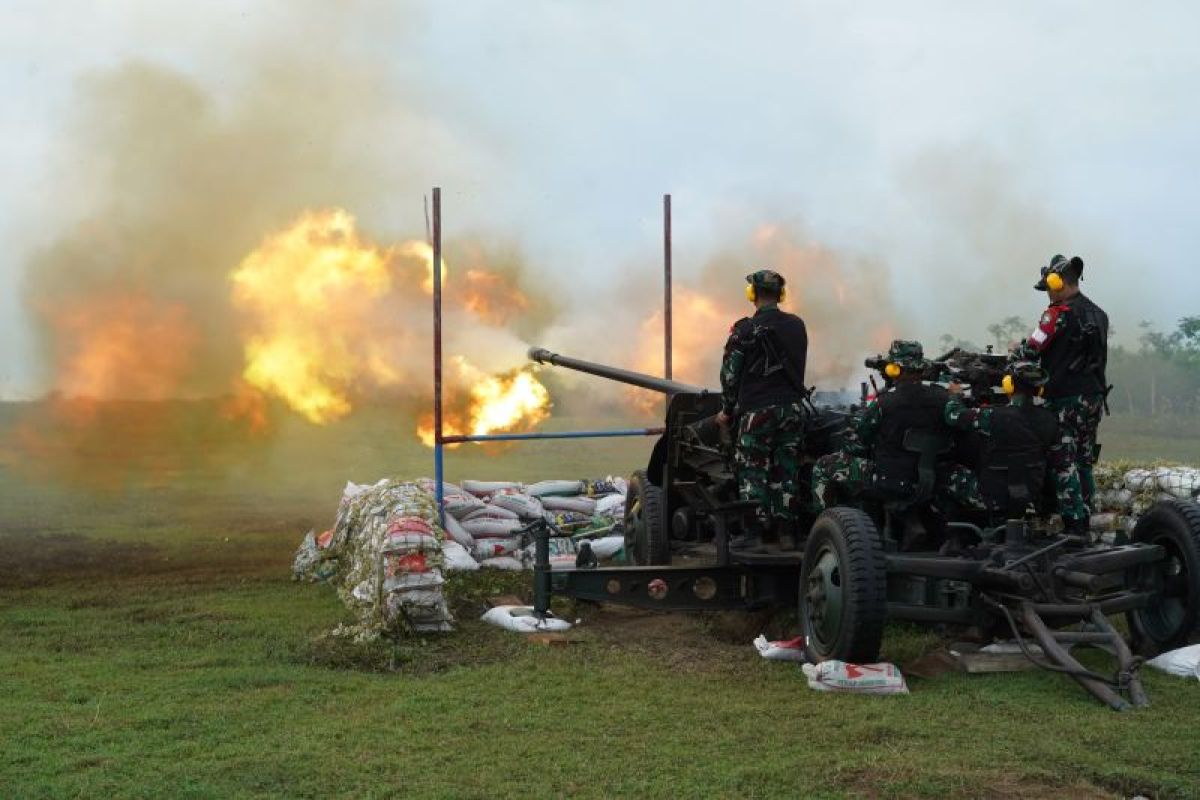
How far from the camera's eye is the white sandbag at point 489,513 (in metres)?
12.2

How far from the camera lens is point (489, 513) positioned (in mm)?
12273

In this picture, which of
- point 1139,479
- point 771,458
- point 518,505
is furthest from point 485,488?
point 1139,479

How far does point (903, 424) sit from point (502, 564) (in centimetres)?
475

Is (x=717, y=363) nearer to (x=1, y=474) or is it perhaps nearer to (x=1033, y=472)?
(x=1033, y=472)

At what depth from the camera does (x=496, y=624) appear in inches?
348

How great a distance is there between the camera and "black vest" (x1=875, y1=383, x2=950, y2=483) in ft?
25.3

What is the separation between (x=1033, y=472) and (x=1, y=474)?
21029 millimetres

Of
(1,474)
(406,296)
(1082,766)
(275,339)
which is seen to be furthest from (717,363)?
(1,474)

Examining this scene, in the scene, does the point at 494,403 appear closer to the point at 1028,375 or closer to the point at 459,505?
the point at 459,505

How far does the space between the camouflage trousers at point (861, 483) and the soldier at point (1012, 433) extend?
0.10 meters

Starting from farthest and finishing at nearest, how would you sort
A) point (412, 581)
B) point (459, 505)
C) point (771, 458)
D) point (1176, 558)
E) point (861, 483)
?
1. point (459, 505)
2. point (771, 458)
3. point (412, 581)
4. point (861, 483)
5. point (1176, 558)

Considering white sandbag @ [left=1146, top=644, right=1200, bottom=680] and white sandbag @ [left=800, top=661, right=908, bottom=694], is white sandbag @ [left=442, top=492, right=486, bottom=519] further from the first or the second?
white sandbag @ [left=1146, top=644, right=1200, bottom=680]

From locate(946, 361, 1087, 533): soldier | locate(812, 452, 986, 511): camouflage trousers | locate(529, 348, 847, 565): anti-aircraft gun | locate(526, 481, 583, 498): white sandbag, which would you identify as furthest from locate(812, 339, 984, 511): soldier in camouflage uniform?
locate(526, 481, 583, 498): white sandbag

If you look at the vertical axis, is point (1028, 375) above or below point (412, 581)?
above
